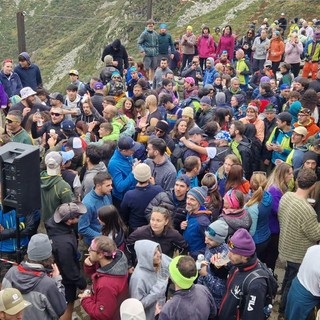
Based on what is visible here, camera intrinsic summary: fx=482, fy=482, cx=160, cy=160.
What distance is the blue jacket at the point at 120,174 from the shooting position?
22.5 ft

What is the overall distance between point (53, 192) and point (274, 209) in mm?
2914

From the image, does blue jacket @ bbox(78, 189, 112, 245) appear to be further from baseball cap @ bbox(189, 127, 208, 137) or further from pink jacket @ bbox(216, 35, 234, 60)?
pink jacket @ bbox(216, 35, 234, 60)

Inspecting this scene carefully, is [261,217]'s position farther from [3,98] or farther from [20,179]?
[3,98]

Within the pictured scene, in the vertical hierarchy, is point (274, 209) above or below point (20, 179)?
below

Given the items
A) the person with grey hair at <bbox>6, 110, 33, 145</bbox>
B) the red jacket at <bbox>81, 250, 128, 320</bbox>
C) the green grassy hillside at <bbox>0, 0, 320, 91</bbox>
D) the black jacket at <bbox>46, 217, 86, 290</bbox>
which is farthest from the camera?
the green grassy hillside at <bbox>0, 0, 320, 91</bbox>

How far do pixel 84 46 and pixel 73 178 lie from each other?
34362mm

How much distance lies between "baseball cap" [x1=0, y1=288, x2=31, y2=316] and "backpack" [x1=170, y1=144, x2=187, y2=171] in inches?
165

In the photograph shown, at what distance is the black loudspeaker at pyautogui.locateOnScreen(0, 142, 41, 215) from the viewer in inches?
216

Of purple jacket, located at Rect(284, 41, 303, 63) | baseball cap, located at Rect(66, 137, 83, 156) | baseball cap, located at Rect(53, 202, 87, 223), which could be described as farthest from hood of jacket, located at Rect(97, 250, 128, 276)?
purple jacket, located at Rect(284, 41, 303, 63)

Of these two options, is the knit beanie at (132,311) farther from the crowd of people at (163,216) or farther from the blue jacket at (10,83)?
the blue jacket at (10,83)

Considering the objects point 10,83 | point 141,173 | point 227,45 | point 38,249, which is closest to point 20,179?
point 38,249

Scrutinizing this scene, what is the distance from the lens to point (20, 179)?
548cm

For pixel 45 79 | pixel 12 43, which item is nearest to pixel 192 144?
pixel 45 79

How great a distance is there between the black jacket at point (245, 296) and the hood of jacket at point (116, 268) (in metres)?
1.09
